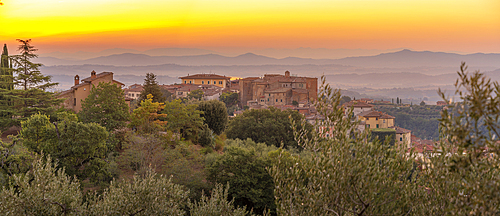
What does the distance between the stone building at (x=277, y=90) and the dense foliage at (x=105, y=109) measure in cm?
5894

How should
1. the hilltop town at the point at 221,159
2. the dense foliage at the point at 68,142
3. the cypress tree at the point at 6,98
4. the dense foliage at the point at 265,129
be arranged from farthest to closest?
the dense foliage at the point at 265,129 → the cypress tree at the point at 6,98 → the dense foliage at the point at 68,142 → the hilltop town at the point at 221,159

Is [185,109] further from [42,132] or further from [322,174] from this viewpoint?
[322,174]

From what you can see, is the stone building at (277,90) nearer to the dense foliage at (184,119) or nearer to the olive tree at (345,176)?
the dense foliage at (184,119)

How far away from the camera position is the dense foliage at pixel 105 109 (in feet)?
86.3

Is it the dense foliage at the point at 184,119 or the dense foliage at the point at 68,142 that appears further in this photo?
the dense foliage at the point at 184,119

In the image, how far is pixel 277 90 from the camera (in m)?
86.8

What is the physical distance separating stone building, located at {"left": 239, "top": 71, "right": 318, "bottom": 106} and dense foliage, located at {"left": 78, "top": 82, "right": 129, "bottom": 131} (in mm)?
58938

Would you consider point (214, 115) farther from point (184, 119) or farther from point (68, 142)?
point (68, 142)

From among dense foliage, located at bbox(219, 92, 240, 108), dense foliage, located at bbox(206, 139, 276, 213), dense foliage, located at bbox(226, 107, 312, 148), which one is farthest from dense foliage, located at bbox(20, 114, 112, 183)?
dense foliage, located at bbox(219, 92, 240, 108)

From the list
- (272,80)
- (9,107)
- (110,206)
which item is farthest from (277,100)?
(110,206)

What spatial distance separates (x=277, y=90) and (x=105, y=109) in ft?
205

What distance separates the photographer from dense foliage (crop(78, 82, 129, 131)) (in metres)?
26.3

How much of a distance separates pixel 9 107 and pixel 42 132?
1235 cm

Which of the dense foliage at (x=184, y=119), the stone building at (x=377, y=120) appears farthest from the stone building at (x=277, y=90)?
the dense foliage at (x=184, y=119)
